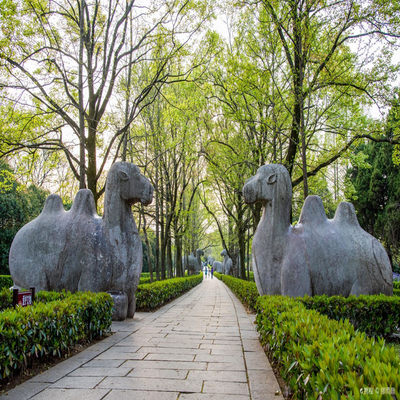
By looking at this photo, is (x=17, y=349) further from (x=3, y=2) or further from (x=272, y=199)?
(x=3, y=2)

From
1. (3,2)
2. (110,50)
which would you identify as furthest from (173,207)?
(3,2)

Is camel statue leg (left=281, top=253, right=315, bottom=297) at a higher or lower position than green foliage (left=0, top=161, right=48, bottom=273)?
lower

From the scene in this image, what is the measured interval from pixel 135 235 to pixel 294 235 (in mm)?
3313

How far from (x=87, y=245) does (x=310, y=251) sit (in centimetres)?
434

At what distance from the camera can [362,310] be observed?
5.49m

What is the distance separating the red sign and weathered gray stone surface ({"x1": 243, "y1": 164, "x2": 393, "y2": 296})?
4.04m

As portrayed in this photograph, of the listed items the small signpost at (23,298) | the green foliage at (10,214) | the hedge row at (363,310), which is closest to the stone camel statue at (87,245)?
the small signpost at (23,298)

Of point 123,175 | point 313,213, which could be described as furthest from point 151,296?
point 313,213

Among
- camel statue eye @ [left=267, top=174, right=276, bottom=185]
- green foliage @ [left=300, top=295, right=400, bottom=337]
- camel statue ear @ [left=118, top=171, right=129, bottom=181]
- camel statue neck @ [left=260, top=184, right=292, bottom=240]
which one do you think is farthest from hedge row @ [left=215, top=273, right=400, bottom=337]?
camel statue ear @ [left=118, top=171, right=129, bottom=181]

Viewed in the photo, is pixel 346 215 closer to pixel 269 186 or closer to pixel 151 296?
pixel 269 186

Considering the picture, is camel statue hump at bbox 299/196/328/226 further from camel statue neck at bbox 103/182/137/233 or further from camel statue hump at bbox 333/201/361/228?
camel statue neck at bbox 103/182/137/233

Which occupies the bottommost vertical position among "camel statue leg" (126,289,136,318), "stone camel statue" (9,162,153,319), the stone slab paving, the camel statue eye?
the stone slab paving

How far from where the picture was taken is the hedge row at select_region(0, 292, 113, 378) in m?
3.34

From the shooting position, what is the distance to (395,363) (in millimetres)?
1986
